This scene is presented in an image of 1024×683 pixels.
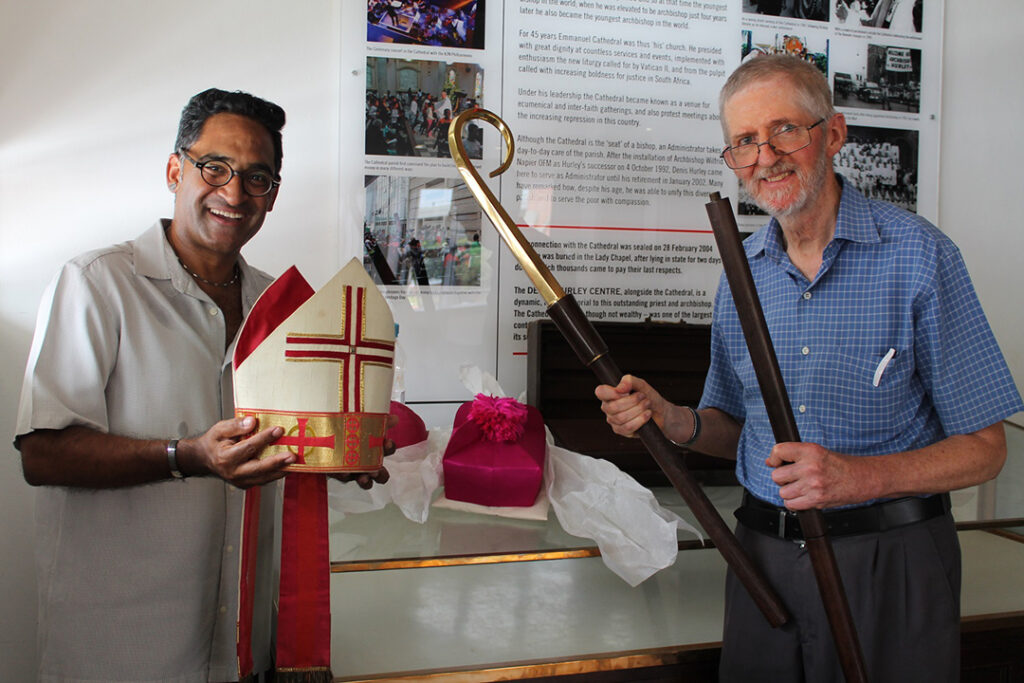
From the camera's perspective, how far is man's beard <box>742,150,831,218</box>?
0.99 metres

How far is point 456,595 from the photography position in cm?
106

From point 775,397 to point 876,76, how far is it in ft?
4.98

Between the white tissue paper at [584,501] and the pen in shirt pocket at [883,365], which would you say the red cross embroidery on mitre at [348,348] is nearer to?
the white tissue paper at [584,501]

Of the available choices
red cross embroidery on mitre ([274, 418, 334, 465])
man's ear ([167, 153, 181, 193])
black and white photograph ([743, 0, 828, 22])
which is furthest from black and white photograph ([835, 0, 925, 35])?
red cross embroidery on mitre ([274, 418, 334, 465])

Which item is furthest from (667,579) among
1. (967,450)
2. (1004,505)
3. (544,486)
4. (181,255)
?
(181,255)

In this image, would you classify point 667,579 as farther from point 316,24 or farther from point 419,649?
point 316,24

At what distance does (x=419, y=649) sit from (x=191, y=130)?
0.75 metres

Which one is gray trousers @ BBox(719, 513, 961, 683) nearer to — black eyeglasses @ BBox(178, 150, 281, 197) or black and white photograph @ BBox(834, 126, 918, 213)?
black eyeglasses @ BBox(178, 150, 281, 197)

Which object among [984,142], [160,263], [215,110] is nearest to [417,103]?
[215,110]

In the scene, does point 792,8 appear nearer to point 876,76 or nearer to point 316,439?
point 876,76

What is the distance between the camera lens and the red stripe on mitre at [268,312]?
81 centimetres

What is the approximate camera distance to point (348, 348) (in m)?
0.80

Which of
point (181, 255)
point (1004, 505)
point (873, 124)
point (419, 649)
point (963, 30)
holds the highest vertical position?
point (963, 30)

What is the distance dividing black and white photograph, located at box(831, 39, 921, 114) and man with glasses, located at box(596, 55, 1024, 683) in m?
1.09
